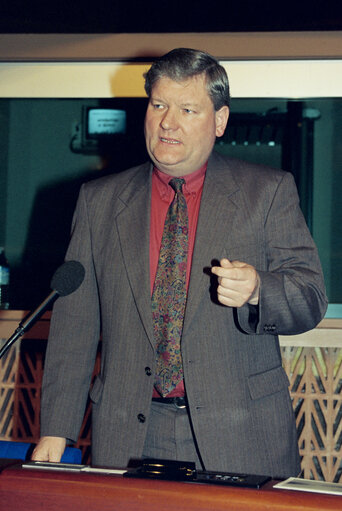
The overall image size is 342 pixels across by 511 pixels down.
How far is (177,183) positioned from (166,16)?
5.37ft

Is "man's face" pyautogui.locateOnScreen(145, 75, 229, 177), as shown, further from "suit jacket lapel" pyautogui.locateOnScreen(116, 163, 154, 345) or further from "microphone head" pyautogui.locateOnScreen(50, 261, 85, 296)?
"microphone head" pyautogui.locateOnScreen(50, 261, 85, 296)

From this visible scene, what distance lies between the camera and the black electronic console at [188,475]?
3.46 ft

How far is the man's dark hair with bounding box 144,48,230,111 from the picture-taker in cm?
169

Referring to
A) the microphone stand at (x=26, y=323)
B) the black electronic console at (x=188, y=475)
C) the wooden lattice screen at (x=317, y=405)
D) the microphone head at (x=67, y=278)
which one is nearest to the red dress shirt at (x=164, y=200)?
the microphone head at (x=67, y=278)

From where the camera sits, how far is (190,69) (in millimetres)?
1695

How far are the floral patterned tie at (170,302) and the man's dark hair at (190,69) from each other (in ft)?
1.12

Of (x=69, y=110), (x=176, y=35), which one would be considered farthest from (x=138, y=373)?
(x=69, y=110)

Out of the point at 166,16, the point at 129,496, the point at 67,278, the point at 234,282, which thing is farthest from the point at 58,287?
the point at 166,16

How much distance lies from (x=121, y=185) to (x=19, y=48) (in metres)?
1.80

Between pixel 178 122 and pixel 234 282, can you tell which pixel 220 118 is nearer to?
pixel 178 122

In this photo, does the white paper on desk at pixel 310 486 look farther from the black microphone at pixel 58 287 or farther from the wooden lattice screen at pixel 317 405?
the wooden lattice screen at pixel 317 405

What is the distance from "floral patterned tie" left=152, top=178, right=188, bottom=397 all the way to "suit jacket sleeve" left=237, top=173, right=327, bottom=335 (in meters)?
0.18

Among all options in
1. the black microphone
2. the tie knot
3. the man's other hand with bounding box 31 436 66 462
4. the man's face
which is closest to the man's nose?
the man's face

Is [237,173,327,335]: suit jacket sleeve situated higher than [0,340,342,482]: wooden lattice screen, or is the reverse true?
[237,173,327,335]: suit jacket sleeve
